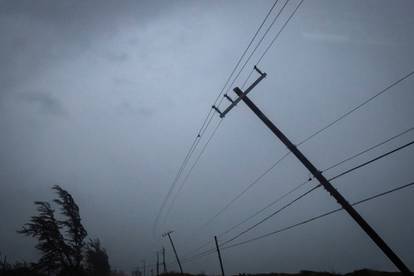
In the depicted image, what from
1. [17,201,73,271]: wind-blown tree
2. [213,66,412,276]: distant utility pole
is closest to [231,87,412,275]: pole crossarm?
[213,66,412,276]: distant utility pole

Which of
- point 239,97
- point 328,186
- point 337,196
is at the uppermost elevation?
point 239,97

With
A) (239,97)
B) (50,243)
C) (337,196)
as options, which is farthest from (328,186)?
(50,243)

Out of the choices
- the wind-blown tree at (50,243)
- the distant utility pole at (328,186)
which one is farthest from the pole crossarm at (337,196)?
the wind-blown tree at (50,243)

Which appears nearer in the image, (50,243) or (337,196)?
(337,196)

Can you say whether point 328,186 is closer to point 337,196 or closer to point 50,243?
point 337,196

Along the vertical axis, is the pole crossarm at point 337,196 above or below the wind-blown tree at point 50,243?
below

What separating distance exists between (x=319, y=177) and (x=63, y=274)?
24442mm

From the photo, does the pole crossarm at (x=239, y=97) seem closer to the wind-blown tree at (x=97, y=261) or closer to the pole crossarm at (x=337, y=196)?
the pole crossarm at (x=337, y=196)

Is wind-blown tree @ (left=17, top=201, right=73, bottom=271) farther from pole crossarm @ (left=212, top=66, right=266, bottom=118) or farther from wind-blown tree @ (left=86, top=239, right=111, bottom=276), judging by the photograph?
pole crossarm @ (left=212, top=66, right=266, bottom=118)

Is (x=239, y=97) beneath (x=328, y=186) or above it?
above

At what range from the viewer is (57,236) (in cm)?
2497

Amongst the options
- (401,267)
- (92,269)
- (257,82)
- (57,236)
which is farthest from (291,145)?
(92,269)

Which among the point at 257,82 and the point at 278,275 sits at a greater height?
the point at 257,82

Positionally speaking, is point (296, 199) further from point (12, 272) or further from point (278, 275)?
point (12, 272)
